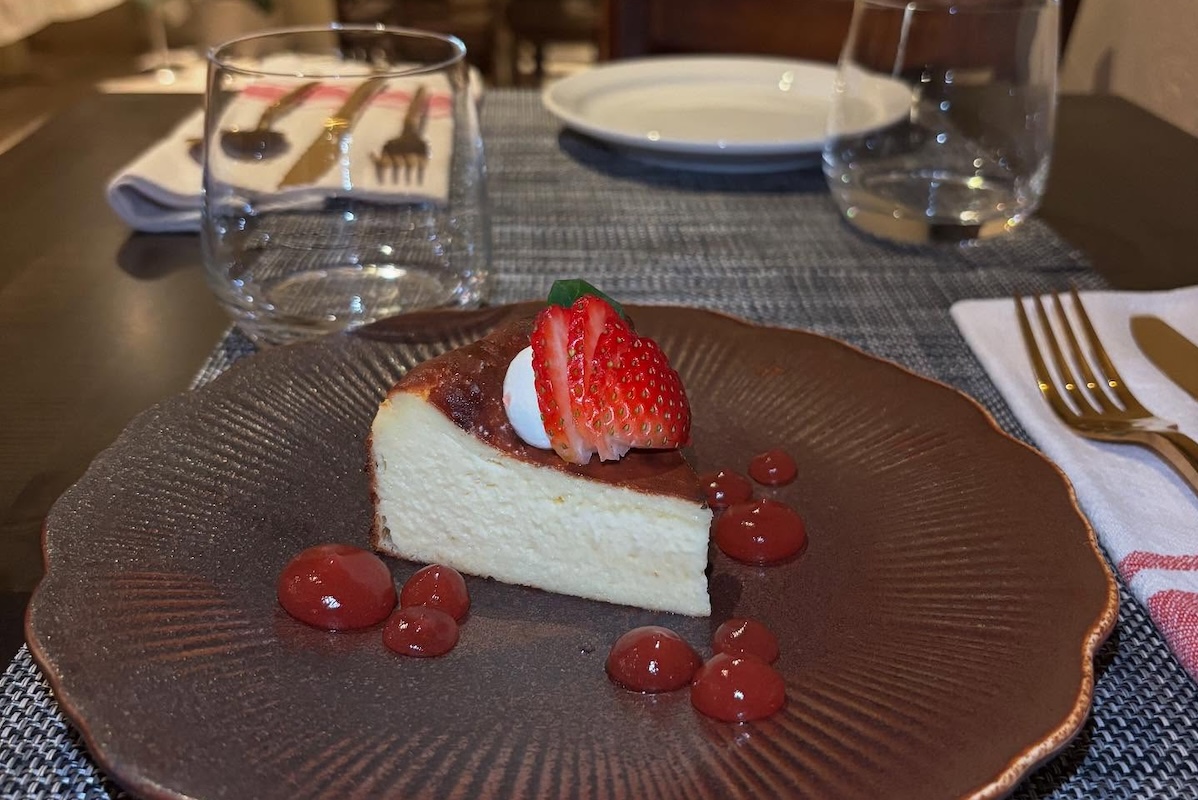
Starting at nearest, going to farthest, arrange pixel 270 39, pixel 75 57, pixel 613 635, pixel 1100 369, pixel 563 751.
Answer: pixel 563 751, pixel 613 635, pixel 1100 369, pixel 270 39, pixel 75 57

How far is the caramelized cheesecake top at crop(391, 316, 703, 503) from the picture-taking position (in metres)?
0.93

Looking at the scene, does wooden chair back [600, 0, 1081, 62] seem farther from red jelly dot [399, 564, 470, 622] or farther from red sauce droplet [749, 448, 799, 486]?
red jelly dot [399, 564, 470, 622]

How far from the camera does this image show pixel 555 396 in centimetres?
91

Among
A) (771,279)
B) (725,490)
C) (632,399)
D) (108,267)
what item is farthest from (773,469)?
(108,267)

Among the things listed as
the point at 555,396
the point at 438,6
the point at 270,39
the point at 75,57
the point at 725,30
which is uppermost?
the point at 270,39

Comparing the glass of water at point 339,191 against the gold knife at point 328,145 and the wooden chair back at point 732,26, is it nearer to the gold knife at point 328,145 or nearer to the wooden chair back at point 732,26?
the gold knife at point 328,145

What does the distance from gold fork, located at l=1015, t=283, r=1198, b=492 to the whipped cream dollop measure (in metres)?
0.60

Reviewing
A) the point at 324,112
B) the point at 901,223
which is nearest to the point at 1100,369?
the point at 901,223

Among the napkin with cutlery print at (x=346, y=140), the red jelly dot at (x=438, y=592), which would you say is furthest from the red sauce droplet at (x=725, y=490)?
the napkin with cutlery print at (x=346, y=140)

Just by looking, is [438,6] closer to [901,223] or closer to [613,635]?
[901,223]

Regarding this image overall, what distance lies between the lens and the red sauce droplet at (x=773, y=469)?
1.04 meters

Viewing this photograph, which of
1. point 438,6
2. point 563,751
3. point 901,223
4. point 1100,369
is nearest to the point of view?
point 563,751

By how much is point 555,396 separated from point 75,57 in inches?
250

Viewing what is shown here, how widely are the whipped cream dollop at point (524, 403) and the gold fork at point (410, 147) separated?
48 cm
